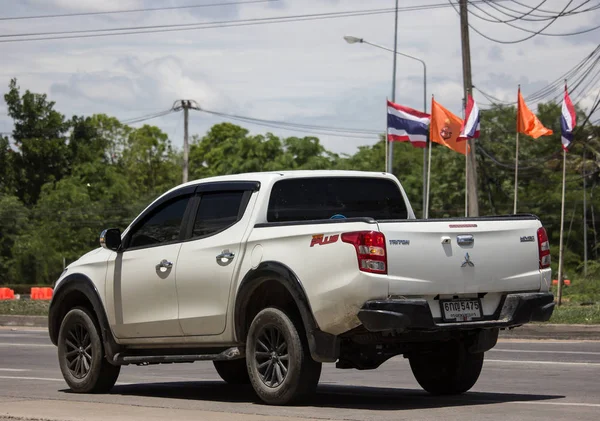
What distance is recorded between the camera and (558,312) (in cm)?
2288

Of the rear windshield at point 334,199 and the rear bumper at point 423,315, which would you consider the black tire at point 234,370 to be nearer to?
the rear windshield at point 334,199

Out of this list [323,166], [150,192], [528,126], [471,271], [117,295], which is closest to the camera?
[471,271]

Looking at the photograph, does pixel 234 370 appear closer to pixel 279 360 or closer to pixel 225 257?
pixel 225 257

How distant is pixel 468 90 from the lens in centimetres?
2970

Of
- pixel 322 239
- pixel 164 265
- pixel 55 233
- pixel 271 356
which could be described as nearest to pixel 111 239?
pixel 164 265

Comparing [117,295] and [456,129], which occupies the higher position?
[456,129]

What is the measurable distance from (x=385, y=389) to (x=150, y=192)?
92508 mm

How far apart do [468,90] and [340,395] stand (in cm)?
2037

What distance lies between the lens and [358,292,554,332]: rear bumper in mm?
8398

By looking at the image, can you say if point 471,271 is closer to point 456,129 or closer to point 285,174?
point 285,174

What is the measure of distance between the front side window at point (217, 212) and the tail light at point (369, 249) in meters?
1.57

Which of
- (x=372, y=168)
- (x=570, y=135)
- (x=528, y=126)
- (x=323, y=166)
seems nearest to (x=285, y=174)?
(x=570, y=135)

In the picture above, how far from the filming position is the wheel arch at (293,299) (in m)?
8.73

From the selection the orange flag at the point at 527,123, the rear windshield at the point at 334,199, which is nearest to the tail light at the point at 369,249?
the rear windshield at the point at 334,199
